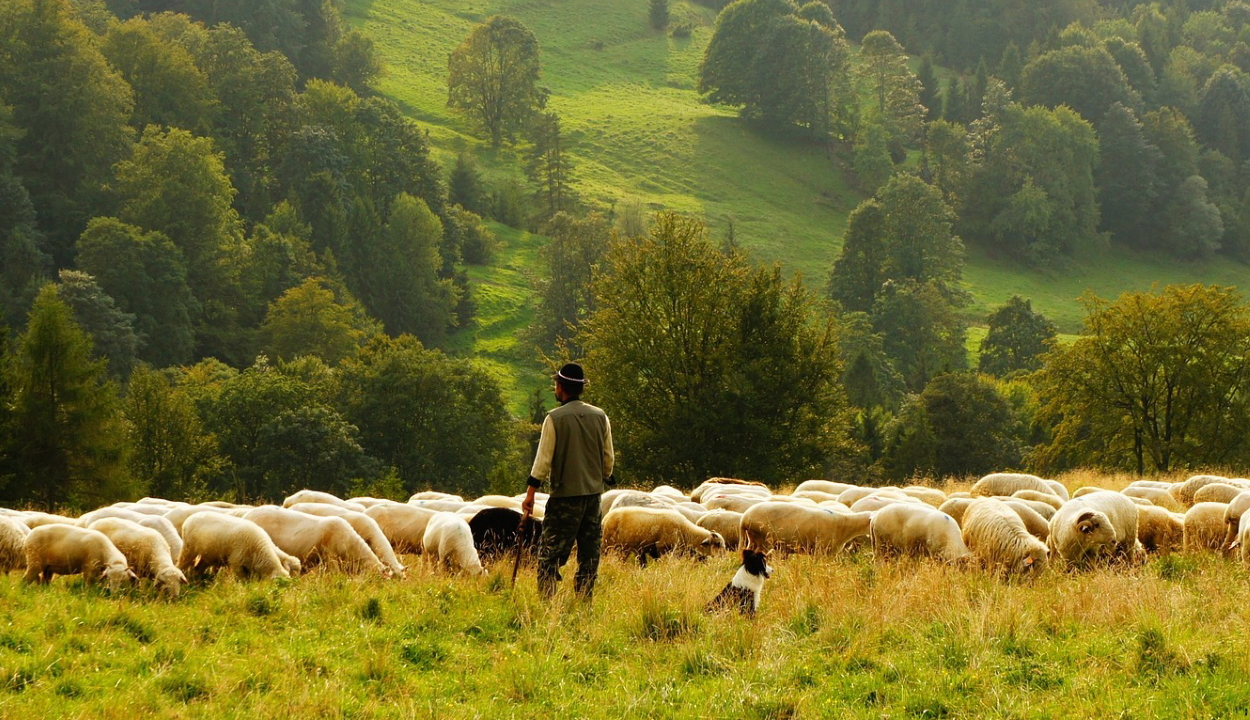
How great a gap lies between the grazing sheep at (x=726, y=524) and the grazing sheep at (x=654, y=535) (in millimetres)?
817

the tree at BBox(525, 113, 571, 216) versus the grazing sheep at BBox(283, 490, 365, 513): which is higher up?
the grazing sheep at BBox(283, 490, 365, 513)

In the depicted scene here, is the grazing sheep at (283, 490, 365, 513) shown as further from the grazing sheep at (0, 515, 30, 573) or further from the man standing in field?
the man standing in field

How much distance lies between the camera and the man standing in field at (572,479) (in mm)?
11375

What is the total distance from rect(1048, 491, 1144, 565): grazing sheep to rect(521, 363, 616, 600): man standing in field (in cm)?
634

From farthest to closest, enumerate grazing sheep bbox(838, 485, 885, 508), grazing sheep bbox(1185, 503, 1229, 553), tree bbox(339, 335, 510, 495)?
tree bbox(339, 335, 510, 495) < grazing sheep bbox(838, 485, 885, 508) < grazing sheep bbox(1185, 503, 1229, 553)

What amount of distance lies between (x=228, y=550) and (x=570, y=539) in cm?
424

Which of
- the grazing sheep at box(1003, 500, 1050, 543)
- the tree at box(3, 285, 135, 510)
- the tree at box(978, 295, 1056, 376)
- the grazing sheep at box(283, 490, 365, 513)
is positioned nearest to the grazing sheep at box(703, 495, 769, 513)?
the grazing sheep at box(1003, 500, 1050, 543)

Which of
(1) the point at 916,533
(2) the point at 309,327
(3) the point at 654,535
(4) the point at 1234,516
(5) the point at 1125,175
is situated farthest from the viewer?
(5) the point at 1125,175

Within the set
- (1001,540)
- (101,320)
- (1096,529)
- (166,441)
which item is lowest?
(166,441)

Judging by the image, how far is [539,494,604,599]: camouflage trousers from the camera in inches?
454

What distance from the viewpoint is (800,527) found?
632 inches

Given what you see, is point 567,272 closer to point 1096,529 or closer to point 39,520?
point 39,520

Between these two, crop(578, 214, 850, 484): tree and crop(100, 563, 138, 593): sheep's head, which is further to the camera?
crop(578, 214, 850, 484): tree

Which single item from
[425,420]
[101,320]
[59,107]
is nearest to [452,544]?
[425,420]
